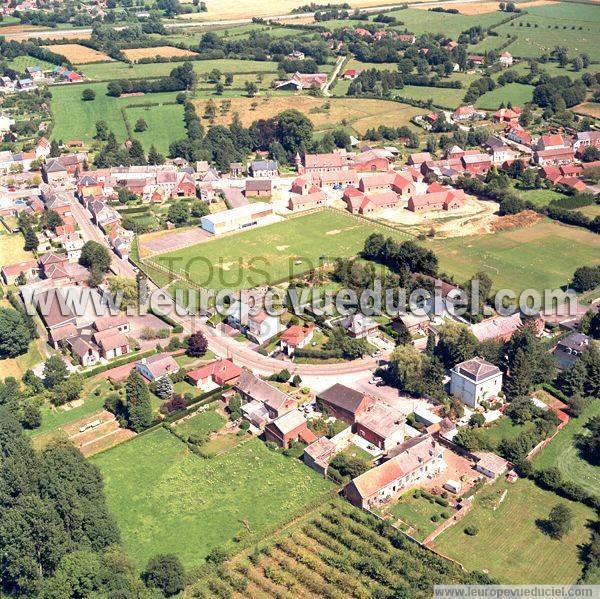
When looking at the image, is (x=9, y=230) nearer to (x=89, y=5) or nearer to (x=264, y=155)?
(x=264, y=155)

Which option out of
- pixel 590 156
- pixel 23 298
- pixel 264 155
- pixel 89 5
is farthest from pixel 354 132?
pixel 89 5

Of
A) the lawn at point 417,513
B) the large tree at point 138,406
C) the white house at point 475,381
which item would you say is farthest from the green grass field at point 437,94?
the lawn at point 417,513

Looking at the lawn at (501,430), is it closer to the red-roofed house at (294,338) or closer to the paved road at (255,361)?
the paved road at (255,361)

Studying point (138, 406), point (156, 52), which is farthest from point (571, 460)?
point (156, 52)

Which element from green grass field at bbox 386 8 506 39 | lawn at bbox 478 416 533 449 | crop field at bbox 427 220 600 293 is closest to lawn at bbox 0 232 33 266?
crop field at bbox 427 220 600 293

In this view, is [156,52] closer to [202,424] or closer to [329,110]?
[329,110]
